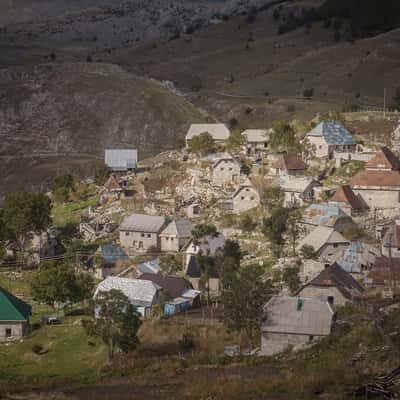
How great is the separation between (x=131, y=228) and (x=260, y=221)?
8.68 meters

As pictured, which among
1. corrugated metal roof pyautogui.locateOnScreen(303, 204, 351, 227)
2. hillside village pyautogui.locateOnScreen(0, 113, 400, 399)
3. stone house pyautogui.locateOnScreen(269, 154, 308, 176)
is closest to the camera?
hillside village pyautogui.locateOnScreen(0, 113, 400, 399)

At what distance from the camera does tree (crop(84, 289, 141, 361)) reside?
44.8 meters

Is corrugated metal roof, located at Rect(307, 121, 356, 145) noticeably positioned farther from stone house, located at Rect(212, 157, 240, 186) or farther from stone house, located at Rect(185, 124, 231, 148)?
stone house, located at Rect(185, 124, 231, 148)

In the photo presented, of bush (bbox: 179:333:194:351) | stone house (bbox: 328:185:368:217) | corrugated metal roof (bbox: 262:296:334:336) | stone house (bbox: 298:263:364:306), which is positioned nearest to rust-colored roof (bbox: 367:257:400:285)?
stone house (bbox: 298:263:364:306)

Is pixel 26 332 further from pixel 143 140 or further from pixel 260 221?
pixel 143 140

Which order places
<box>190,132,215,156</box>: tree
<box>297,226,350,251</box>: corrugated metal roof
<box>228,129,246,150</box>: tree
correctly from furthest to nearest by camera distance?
<box>190,132,215,156</box>: tree
<box>228,129,246,150</box>: tree
<box>297,226,350,251</box>: corrugated metal roof

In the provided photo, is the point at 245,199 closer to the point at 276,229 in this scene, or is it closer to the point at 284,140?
the point at 276,229

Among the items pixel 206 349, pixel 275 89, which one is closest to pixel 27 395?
pixel 206 349

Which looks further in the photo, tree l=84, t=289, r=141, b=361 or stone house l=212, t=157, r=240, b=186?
stone house l=212, t=157, r=240, b=186

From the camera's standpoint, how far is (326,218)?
60.4 meters

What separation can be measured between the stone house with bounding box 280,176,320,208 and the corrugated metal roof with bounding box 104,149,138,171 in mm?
19149

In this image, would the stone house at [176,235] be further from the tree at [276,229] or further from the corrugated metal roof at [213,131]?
the corrugated metal roof at [213,131]

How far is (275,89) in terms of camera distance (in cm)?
14400

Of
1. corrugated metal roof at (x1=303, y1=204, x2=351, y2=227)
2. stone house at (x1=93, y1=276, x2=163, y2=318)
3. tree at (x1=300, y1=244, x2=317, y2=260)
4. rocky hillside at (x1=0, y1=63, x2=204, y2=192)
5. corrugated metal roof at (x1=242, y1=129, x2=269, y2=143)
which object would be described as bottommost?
stone house at (x1=93, y1=276, x2=163, y2=318)
